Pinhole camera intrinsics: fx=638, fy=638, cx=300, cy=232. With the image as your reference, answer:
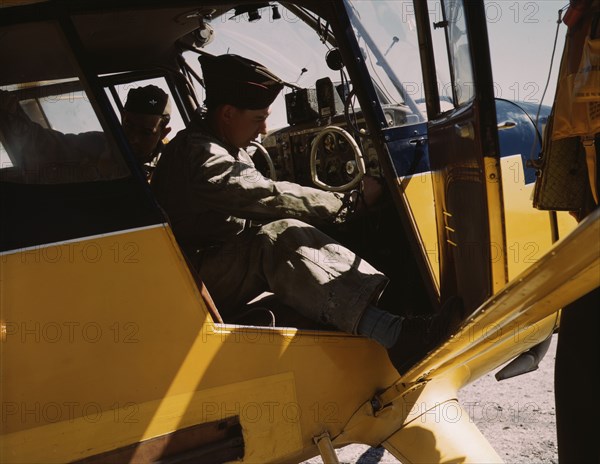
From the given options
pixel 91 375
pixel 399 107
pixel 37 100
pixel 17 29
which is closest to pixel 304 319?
pixel 91 375

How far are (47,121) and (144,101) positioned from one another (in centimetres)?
149

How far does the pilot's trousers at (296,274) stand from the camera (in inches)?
92.2

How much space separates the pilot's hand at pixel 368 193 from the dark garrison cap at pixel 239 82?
1.77 ft

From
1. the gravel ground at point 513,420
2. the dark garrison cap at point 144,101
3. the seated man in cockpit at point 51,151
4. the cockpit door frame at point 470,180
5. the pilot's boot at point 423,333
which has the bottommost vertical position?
the gravel ground at point 513,420

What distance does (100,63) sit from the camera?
130 inches

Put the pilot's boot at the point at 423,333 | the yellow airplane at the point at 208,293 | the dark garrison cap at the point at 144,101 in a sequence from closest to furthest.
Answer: the yellow airplane at the point at 208,293 < the pilot's boot at the point at 423,333 < the dark garrison cap at the point at 144,101

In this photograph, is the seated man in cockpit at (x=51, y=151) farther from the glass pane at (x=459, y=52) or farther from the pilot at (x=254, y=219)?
the glass pane at (x=459, y=52)

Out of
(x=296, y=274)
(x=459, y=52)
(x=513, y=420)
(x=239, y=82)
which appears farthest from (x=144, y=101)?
(x=513, y=420)

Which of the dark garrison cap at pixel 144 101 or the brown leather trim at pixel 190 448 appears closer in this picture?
the brown leather trim at pixel 190 448

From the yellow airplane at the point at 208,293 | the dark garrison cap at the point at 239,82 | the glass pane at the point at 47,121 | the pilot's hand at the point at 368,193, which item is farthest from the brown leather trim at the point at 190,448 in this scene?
the dark garrison cap at the point at 239,82

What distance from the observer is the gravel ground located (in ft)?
11.5

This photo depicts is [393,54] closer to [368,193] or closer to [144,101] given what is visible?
[368,193]

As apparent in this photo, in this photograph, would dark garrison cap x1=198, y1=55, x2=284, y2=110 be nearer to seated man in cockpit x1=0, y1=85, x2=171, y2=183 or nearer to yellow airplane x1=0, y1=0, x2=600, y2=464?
yellow airplane x1=0, y1=0, x2=600, y2=464

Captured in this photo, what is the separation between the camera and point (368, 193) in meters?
2.61
